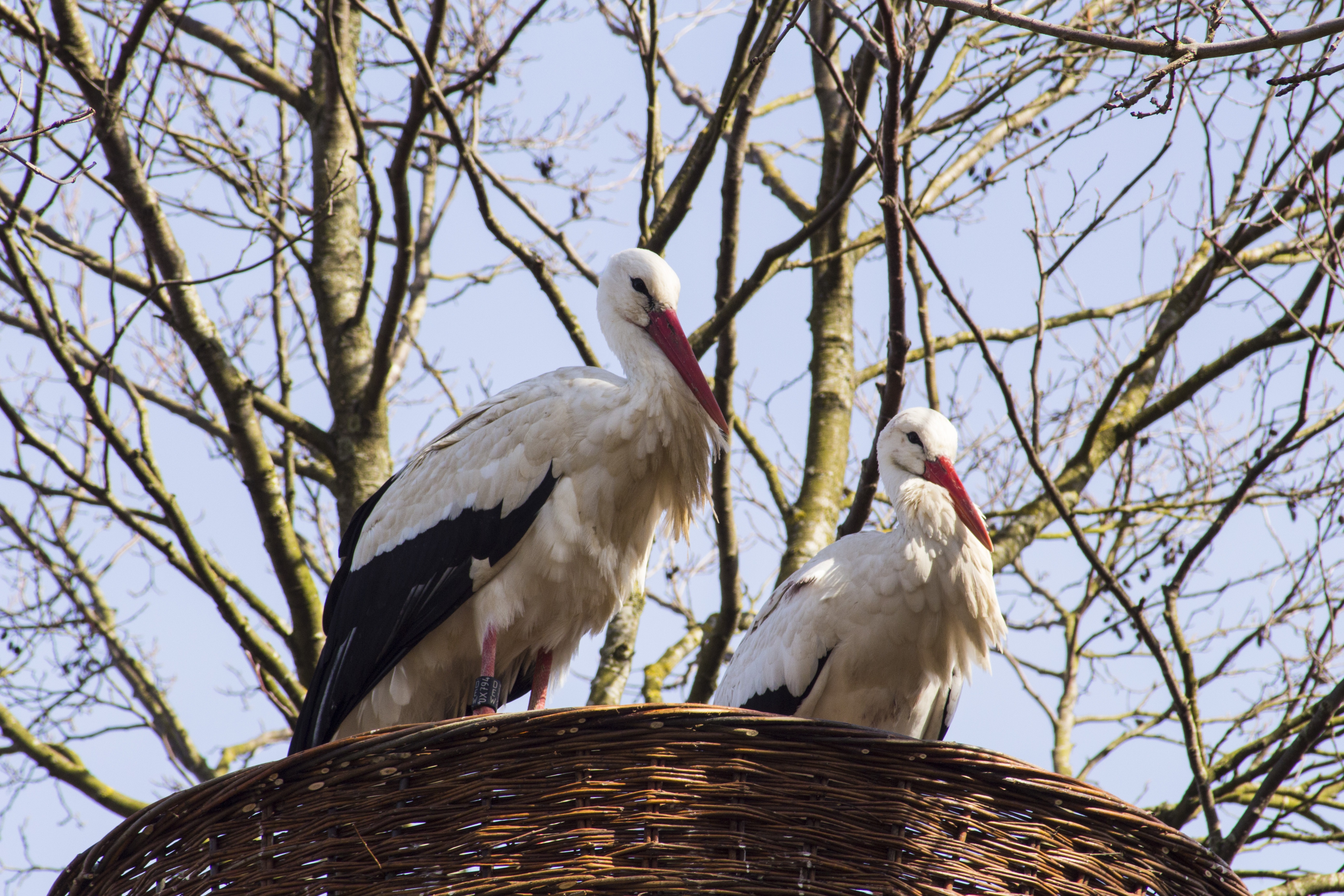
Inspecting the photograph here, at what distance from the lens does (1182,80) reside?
4.80 m

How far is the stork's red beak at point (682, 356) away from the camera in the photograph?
4.52 m

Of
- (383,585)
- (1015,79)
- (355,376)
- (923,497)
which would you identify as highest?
(1015,79)

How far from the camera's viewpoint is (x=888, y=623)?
4.78 meters

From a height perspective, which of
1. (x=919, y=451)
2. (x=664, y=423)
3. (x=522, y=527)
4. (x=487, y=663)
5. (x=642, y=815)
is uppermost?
(x=919, y=451)

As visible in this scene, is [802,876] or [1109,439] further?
[1109,439]

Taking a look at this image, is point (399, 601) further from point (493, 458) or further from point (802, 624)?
point (802, 624)

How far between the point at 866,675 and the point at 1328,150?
3208 mm

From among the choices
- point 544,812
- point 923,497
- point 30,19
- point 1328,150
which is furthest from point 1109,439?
point 30,19

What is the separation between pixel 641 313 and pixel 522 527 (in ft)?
3.24

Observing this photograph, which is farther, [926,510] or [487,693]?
[926,510]

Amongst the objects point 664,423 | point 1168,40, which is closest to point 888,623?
point 664,423

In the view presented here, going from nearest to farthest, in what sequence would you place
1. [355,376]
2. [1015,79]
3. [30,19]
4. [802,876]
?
[802,876], [30,19], [1015,79], [355,376]

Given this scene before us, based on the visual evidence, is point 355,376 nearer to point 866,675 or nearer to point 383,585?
point 383,585

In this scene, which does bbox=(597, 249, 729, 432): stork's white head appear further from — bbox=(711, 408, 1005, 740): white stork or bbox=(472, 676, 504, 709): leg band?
bbox=(472, 676, 504, 709): leg band
